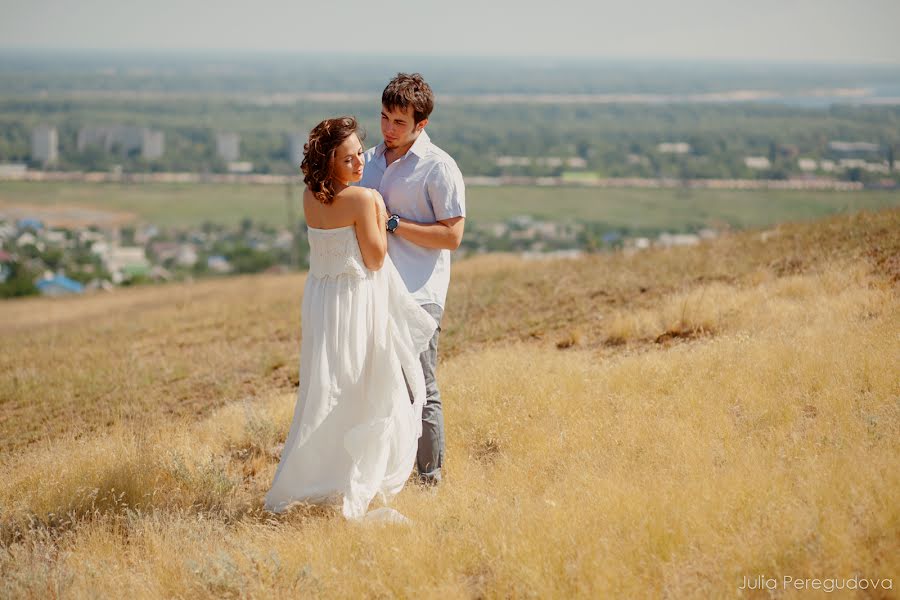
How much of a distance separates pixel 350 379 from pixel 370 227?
82 centimetres

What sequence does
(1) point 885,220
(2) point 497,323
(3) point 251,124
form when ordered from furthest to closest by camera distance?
(3) point 251,124 < (1) point 885,220 < (2) point 497,323

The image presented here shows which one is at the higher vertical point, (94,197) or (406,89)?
(406,89)

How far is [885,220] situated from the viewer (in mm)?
10852

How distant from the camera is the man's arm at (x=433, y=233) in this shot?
4.77 m

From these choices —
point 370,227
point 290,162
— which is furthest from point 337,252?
point 290,162

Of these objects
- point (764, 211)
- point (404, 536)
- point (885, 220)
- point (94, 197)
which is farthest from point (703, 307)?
point (94, 197)

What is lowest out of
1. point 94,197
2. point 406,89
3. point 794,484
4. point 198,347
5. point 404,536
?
point 94,197

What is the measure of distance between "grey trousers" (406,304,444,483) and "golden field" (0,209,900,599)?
138mm

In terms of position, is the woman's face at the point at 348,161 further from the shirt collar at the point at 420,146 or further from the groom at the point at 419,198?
the shirt collar at the point at 420,146

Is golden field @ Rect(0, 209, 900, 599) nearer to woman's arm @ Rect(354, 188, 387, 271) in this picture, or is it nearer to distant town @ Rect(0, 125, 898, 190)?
woman's arm @ Rect(354, 188, 387, 271)

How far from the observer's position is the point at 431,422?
5070mm

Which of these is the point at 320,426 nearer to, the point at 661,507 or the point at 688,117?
the point at 661,507

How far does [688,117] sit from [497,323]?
127 metres

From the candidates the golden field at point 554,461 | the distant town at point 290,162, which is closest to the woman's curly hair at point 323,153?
the golden field at point 554,461
